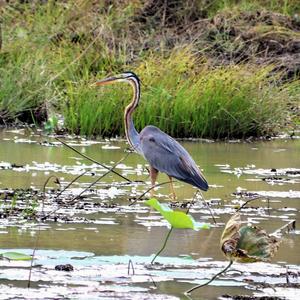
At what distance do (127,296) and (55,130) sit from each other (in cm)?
940

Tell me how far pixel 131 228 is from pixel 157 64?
853 centimetres

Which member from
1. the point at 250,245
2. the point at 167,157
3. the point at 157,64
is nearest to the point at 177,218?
the point at 250,245

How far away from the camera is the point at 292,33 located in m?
20.5

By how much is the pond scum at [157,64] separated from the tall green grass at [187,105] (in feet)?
0.05

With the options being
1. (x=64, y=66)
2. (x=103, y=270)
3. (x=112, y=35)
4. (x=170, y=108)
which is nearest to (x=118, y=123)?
(x=170, y=108)

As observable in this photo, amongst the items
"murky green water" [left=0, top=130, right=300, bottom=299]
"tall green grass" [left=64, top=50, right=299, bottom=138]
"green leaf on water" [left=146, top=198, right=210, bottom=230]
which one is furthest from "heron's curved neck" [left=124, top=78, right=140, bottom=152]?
"green leaf on water" [left=146, top=198, right=210, bottom=230]

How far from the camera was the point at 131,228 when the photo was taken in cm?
812

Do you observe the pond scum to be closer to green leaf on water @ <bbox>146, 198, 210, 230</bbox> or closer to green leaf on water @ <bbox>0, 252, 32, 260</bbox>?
green leaf on water @ <bbox>0, 252, 32, 260</bbox>

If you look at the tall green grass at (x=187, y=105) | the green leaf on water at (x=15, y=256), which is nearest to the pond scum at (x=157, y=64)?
the tall green grass at (x=187, y=105)

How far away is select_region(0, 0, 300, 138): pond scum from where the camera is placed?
597 inches

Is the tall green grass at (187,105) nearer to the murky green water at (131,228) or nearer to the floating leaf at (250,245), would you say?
the murky green water at (131,228)

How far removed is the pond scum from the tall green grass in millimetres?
15

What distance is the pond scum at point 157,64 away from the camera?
15156 millimetres

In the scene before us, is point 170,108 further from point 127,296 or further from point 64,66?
point 127,296
